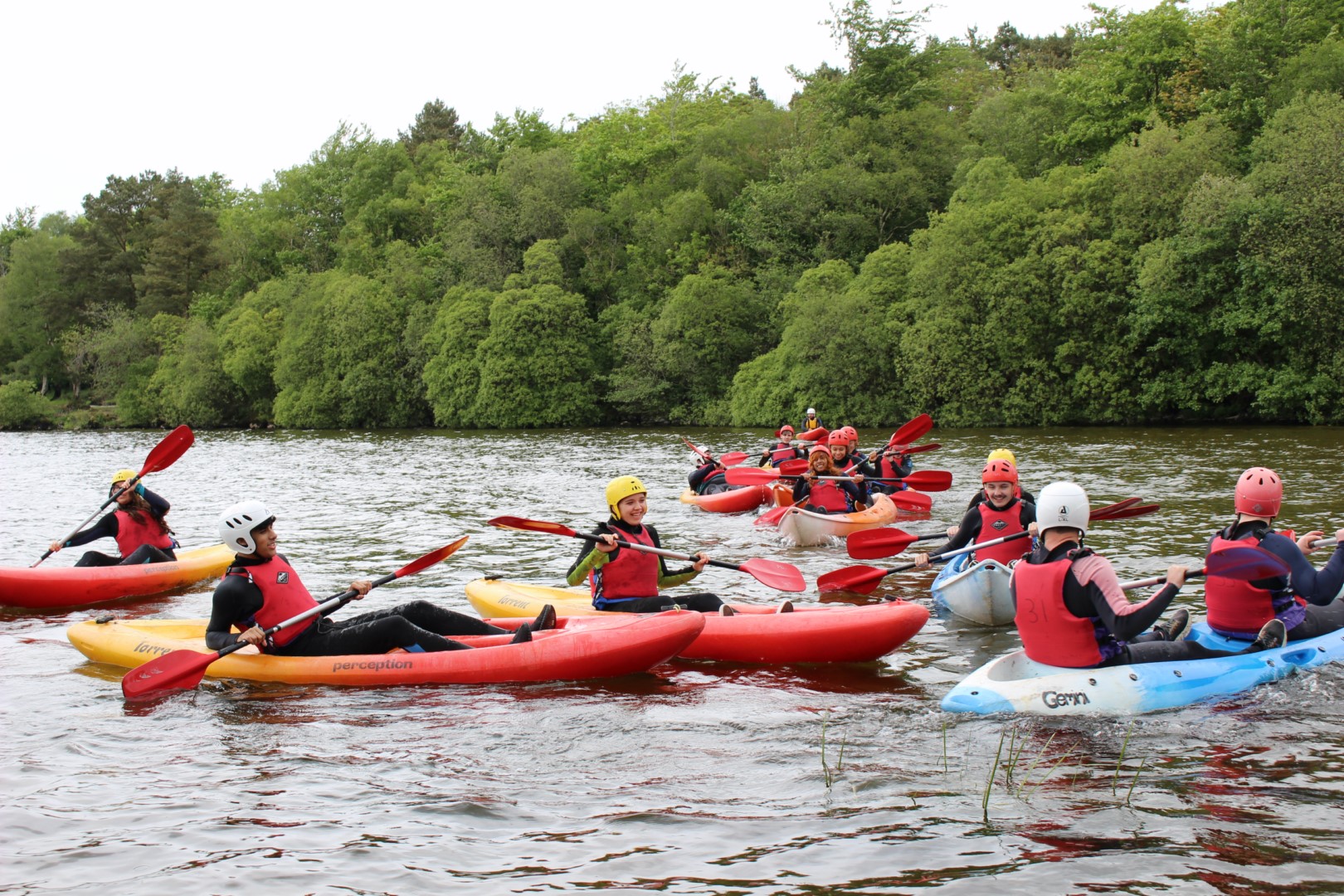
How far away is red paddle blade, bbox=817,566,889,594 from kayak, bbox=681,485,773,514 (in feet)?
24.1

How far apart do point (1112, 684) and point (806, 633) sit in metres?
1.99

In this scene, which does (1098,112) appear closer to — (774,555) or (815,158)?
(815,158)

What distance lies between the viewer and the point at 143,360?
62812mm

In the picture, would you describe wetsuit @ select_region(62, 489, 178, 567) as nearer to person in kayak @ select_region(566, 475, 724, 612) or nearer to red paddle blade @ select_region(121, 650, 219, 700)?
red paddle blade @ select_region(121, 650, 219, 700)

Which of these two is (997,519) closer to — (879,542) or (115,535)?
(879,542)

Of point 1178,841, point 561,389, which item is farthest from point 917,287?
point 1178,841

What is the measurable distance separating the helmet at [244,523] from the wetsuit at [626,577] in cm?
216

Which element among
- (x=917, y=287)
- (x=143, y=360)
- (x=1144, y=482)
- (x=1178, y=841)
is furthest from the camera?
(x=143, y=360)

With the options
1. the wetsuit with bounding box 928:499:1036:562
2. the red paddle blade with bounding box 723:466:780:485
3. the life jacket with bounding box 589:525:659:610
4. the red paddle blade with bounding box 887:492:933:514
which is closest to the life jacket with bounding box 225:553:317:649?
the life jacket with bounding box 589:525:659:610

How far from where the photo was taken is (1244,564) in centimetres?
633

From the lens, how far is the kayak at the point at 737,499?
16.7 metres

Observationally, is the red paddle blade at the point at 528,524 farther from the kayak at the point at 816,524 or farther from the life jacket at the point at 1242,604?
the kayak at the point at 816,524

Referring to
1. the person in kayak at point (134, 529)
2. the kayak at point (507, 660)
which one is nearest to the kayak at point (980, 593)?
the kayak at point (507, 660)

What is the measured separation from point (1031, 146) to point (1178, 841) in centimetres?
4012
